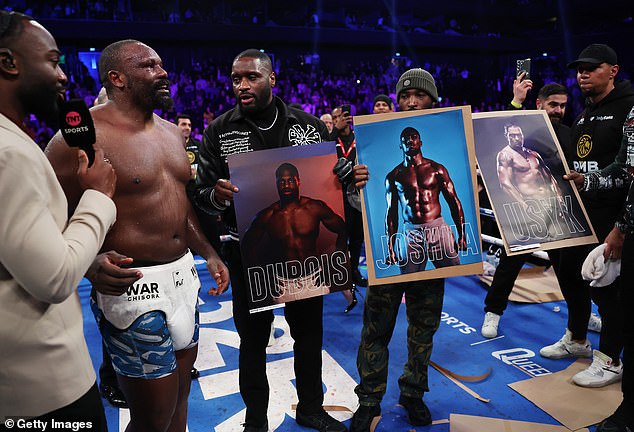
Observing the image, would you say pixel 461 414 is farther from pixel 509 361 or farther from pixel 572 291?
pixel 572 291

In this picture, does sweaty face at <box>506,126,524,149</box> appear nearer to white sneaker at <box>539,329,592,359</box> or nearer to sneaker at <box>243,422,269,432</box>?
white sneaker at <box>539,329,592,359</box>

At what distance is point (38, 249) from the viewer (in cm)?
88

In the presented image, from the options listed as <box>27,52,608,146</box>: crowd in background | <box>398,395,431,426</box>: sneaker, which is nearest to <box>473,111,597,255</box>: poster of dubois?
<box>398,395,431,426</box>: sneaker

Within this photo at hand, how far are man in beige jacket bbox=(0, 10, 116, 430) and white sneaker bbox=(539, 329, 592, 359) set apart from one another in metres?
2.74

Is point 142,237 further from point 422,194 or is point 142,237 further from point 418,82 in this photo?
point 418,82

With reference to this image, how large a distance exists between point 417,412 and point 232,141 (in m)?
1.62

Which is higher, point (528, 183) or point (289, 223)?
point (528, 183)

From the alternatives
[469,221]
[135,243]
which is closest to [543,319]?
[469,221]

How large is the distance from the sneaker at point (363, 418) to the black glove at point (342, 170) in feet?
3.74

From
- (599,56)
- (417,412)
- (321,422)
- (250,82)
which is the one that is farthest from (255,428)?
(599,56)

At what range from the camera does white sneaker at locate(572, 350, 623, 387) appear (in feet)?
8.18

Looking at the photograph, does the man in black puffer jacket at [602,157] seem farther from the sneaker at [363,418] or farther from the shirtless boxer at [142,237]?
the shirtless boxer at [142,237]

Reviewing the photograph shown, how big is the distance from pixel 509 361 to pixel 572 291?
0.61m

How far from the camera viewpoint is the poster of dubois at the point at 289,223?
191 cm
